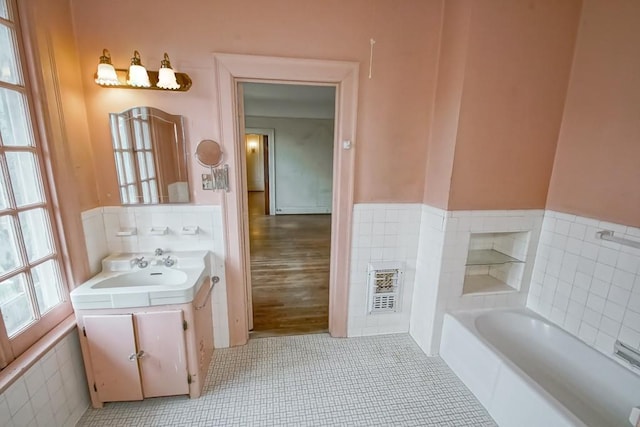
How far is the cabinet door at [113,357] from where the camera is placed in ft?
5.20

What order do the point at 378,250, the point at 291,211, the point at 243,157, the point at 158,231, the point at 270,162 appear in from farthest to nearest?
the point at 291,211 < the point at 270,162 < the point at 378,250 < the point at 243,157 < the point at 158,231

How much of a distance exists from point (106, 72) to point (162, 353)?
5.51 feet

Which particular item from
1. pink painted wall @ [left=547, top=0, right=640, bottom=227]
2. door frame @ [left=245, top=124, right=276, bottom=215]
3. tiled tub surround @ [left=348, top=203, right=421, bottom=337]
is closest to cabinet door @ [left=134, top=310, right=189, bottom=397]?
tiled tub surround @ [left=348, top=203, right=421, bottom=337]

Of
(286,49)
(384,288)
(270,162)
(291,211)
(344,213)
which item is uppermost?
(286,49)

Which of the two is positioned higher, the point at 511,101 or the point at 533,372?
the point at 511,101

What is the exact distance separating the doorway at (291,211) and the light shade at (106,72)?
1.91m

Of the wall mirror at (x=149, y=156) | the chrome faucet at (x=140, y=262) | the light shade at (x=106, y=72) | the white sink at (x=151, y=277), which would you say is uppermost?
the light shade at (x=106, y=72)

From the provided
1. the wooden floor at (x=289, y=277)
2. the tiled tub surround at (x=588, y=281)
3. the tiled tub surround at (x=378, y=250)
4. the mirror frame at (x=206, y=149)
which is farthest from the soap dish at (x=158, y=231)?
the tiled tub surround at (x=588, y=281)

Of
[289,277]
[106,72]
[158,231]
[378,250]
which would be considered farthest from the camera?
[289,277]

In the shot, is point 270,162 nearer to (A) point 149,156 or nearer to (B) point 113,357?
(A) point 149,156

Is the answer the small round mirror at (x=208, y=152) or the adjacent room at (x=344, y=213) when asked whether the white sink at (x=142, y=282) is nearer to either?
the adjacent room at (x=344, y=213)

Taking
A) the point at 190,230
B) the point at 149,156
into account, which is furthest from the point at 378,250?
the point at 149,156

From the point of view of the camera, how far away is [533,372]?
1.90 meters

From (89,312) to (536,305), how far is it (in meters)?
3.06
